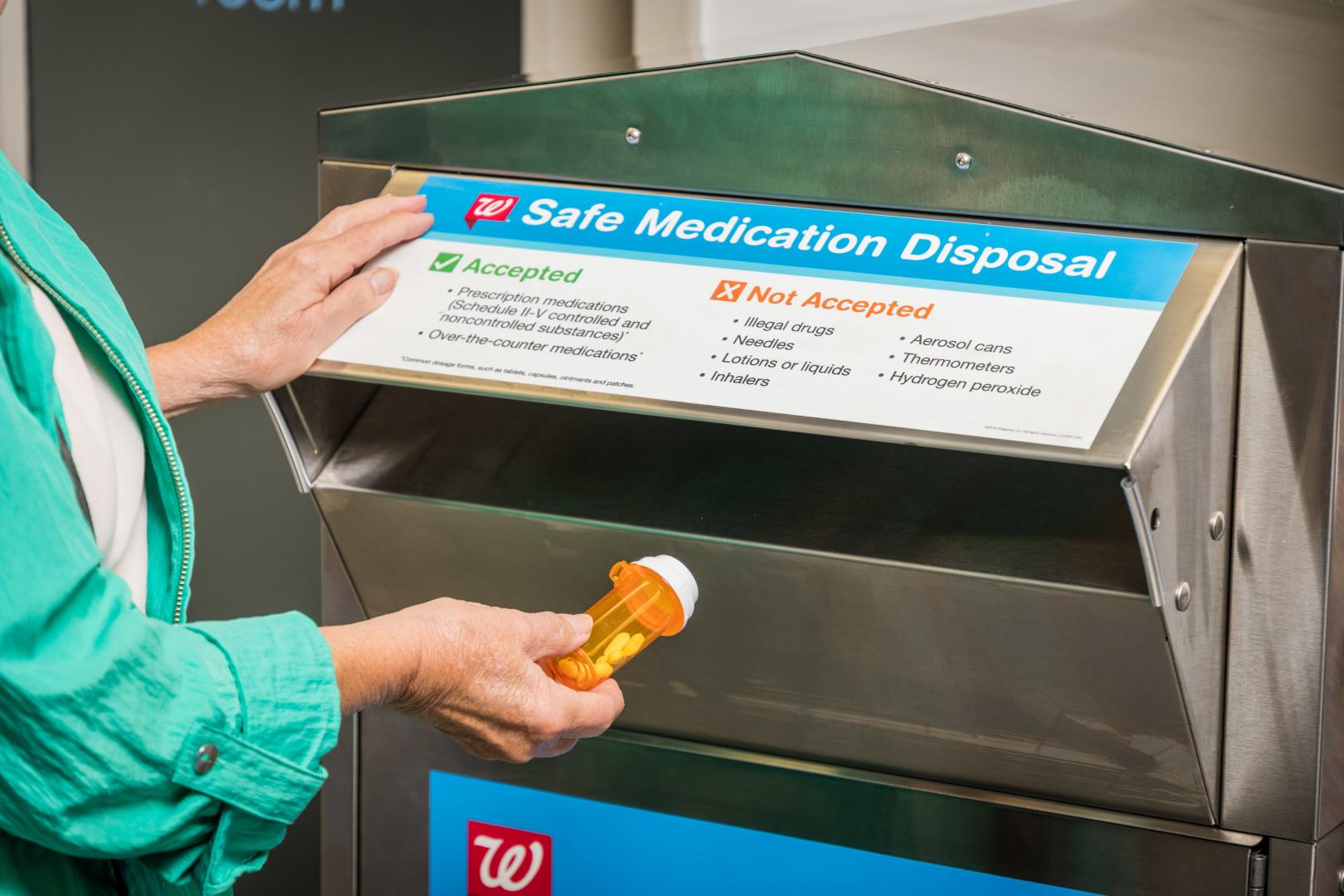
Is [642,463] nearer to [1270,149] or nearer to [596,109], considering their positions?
[596,109]

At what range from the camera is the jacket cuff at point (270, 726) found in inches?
29.2

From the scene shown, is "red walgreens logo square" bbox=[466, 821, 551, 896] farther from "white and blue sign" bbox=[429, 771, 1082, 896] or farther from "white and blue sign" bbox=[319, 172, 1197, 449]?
"white and blue sign" bbox=[319, 172, 1197, 449]

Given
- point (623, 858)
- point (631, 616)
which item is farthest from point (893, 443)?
point (623, 858)

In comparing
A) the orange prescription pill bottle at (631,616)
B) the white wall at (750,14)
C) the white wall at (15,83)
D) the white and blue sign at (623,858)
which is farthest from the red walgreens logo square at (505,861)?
the white wall at (15,83)

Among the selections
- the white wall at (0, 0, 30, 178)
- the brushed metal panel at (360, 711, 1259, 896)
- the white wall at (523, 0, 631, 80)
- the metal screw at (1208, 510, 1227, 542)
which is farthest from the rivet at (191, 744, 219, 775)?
the white wall at (523, 0, 631, 80)

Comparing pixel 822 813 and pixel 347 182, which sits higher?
pixel 347 182

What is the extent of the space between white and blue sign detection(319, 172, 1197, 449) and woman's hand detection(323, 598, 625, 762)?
0.15 meters

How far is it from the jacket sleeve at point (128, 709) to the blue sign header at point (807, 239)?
364 mm

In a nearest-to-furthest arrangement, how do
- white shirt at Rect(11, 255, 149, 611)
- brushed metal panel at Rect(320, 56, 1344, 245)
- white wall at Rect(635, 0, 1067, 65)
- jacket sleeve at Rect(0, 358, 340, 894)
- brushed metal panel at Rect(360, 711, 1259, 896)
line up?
jacket sleeve at Rect(0, 358, 340, 894)
white shirt at Rect(11, 255, 149, 611)
brushed metal panel at Rect(320, 56, 1344, 245)
brushed metal panel at Rect(360, 711, 1259, 896)
white wall at Rect(635, 0, 1067, 65)

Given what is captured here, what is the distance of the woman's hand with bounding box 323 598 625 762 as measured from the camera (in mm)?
825

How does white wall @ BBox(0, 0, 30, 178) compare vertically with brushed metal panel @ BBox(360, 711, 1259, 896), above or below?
above

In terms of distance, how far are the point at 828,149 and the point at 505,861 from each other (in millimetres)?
639

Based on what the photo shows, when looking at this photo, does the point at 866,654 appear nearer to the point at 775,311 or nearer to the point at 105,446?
the point at 775,311

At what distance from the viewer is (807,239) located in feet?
3.19
